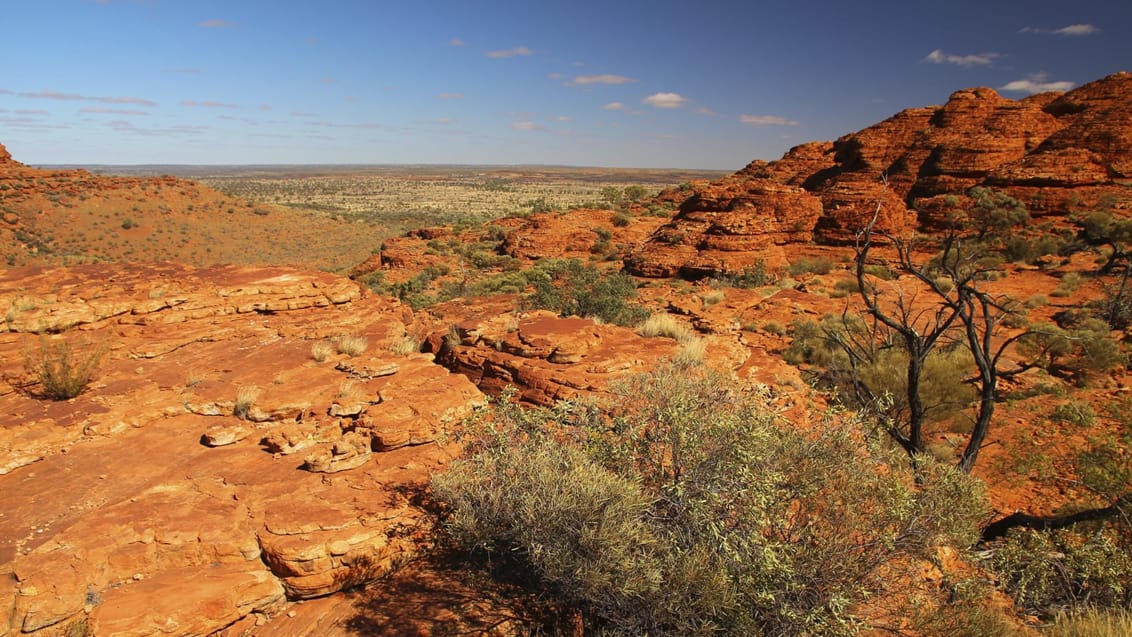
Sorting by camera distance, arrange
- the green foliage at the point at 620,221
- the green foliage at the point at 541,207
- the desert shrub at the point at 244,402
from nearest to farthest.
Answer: the desert shrub at the point at 244,402 < the green foliage at the point at 620,221 < the green foliage at the point at 541,207

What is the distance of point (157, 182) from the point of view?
43062mm

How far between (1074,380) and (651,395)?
427 inches

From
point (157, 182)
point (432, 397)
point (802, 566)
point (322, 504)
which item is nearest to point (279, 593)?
point (322, 504)

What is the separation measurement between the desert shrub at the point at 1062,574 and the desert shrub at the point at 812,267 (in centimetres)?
1667

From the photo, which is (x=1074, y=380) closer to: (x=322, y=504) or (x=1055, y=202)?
(x=322, y=504)

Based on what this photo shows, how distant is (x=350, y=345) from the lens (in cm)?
718

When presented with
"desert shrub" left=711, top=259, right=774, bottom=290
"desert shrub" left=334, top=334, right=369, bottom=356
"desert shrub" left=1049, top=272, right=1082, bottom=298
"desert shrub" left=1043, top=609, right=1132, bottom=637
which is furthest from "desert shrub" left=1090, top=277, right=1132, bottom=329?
"desert shrub" left=334, top=334, right=369, bottom=356

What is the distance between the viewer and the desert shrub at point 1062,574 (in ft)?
14.4

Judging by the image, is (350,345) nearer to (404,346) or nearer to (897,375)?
(404,346)

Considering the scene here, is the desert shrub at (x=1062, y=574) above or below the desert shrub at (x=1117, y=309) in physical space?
below

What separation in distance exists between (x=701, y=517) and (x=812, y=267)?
19.8 meters

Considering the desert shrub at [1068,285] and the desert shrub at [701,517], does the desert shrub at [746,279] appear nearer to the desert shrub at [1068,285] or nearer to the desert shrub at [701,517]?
the desert shrub at [1068,285]

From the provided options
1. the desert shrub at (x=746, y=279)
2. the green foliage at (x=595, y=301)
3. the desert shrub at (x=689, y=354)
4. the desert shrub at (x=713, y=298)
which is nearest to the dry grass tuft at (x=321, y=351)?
the desert shrub at (x=689, y=354)

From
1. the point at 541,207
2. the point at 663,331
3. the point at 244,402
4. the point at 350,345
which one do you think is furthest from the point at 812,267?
the point at 541,207
